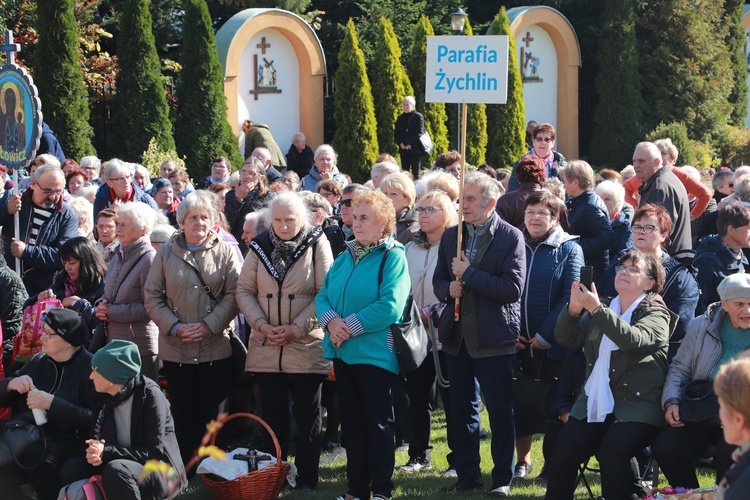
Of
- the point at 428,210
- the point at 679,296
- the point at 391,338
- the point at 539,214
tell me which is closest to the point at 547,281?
the point at 539,214

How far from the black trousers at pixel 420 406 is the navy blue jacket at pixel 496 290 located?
76 cm

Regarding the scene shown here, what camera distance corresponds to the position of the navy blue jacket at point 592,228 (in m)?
8.15

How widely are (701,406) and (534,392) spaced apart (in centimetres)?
125

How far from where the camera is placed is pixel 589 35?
28.5 m

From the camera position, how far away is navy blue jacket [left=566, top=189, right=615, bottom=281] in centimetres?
815

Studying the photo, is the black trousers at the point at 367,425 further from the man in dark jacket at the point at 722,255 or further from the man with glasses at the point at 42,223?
the man with glasses at the point at 42,223

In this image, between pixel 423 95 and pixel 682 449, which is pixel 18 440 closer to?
pixel 682 449

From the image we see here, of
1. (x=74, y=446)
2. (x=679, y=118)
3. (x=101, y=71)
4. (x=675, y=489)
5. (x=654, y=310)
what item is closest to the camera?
(x=675, y=489)

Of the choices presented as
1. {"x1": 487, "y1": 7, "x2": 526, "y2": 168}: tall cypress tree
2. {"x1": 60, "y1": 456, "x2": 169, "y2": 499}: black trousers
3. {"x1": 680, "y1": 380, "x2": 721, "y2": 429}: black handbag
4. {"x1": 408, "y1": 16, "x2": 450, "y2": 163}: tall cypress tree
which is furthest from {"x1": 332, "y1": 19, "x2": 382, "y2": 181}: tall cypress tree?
{"x1": 680, "y1": 380, "x2": 721, "y2": 429}: black handbag

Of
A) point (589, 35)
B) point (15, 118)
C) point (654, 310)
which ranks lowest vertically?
point (654, 310)

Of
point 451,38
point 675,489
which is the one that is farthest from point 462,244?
Answer: point 675,489

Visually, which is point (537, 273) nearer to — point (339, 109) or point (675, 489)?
point (675, 489)

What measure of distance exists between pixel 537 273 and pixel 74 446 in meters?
3.18

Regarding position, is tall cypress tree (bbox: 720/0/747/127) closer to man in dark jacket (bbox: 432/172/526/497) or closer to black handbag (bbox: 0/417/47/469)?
man in dark jacket (bbox: 432/172/526/497)
